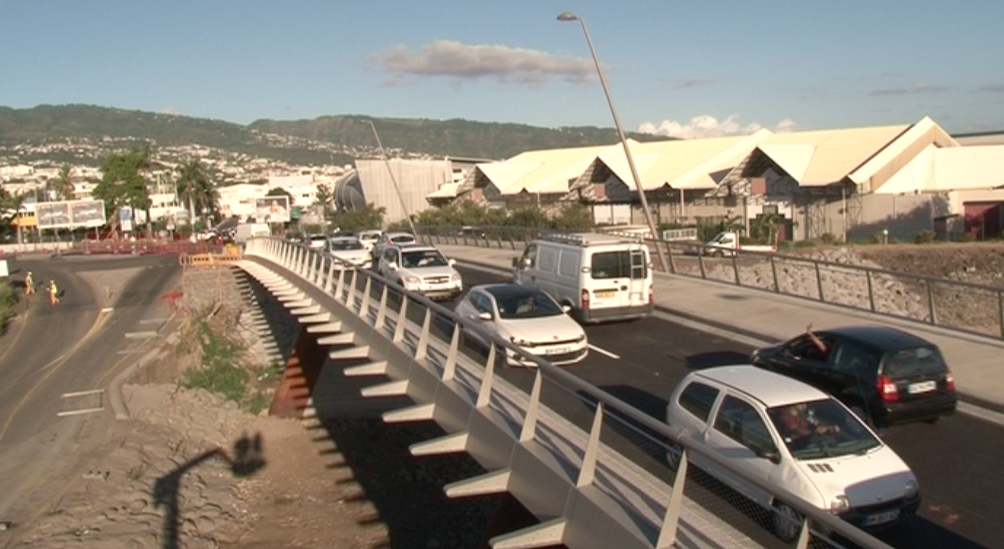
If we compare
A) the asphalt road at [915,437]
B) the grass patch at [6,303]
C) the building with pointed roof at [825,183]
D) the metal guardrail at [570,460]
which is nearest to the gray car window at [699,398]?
the metal guardrail at [570,460]

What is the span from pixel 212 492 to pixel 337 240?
17.0 m

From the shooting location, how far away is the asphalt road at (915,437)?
9547 mm

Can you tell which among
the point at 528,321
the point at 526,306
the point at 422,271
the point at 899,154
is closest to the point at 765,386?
the point at 528,321

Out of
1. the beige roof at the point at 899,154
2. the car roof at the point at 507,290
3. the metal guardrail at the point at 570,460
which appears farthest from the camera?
the beige roof at the point at 899,154

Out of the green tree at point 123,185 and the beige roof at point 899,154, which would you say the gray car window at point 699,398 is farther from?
the green tree at point 123,185

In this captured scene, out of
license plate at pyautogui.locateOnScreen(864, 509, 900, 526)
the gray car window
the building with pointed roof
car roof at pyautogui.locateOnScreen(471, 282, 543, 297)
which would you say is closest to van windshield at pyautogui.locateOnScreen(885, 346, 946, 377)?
the gray car window

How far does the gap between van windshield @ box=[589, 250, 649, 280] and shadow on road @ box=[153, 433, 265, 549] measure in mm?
11614

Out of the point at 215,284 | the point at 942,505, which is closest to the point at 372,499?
the point at 942,505

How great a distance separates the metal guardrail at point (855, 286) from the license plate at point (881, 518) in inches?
442

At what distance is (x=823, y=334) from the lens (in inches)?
563

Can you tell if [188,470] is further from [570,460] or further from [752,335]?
[570,460]

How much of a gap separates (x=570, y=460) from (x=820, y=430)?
2.84 m

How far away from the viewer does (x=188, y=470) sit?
28938 millimetres

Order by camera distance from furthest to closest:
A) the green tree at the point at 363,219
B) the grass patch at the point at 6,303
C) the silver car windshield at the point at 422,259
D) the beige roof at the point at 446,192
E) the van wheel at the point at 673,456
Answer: the beige roof at the point at 446,192 < the green tree at the point at 363,219 < the grass patch at the point at 6,303 < the silver car windshield at the point at 422,259 < the van wheel at the point at 673,456
